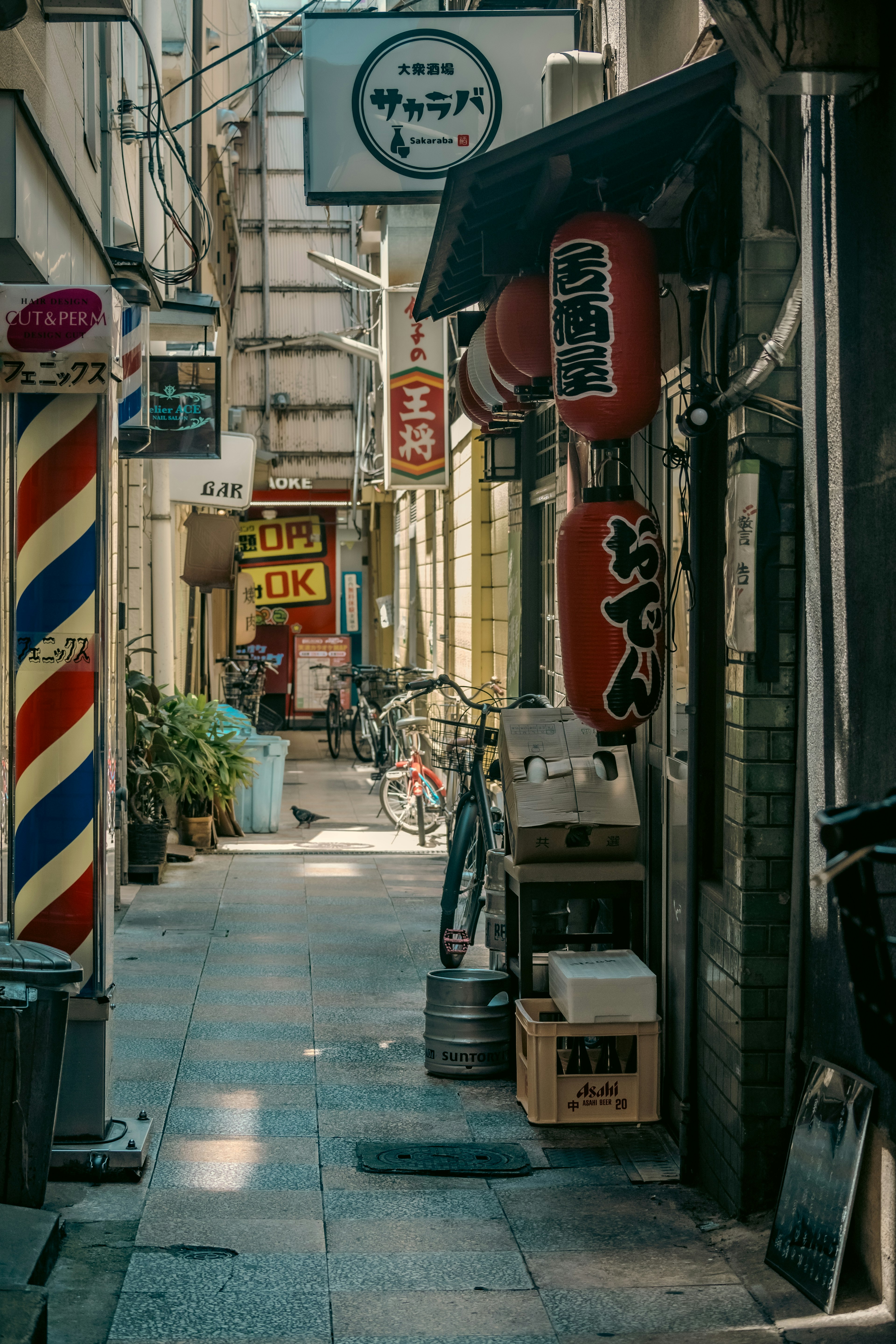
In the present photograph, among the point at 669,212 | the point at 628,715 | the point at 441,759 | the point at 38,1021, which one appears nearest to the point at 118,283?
the point at 441,759

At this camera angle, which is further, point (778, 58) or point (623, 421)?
point (623, 421)

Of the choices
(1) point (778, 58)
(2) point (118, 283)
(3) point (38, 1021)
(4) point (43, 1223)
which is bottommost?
(4) point (43, 1223)

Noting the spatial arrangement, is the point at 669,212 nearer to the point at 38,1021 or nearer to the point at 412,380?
the point at 38,1021

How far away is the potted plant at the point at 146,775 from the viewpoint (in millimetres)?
12211

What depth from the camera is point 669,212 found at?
5930mm

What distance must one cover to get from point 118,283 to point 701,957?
277 inches

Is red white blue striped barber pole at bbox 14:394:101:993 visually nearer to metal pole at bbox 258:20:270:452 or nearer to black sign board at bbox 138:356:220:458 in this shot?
black sign board at bbox 138:356:220:458

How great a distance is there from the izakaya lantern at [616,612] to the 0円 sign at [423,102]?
3588 millimetres

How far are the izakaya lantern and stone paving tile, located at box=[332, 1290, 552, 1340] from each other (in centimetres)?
225

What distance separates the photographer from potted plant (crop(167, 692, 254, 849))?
13062 millimetres

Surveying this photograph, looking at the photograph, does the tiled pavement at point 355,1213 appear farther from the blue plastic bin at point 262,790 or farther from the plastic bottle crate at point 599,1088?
the blue plastic bin at point 262,790

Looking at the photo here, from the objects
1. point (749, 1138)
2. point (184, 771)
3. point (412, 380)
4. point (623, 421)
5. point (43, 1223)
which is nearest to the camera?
point (43, 1223)

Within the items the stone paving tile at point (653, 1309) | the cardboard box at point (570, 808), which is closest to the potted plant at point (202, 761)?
the cardboard box at point (570, 808)

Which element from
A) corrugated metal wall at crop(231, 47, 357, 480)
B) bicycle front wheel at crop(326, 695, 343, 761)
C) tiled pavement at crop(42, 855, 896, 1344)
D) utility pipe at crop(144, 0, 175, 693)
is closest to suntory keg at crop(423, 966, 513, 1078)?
tiled pavement at crop(42, 855, 896, 1344)
